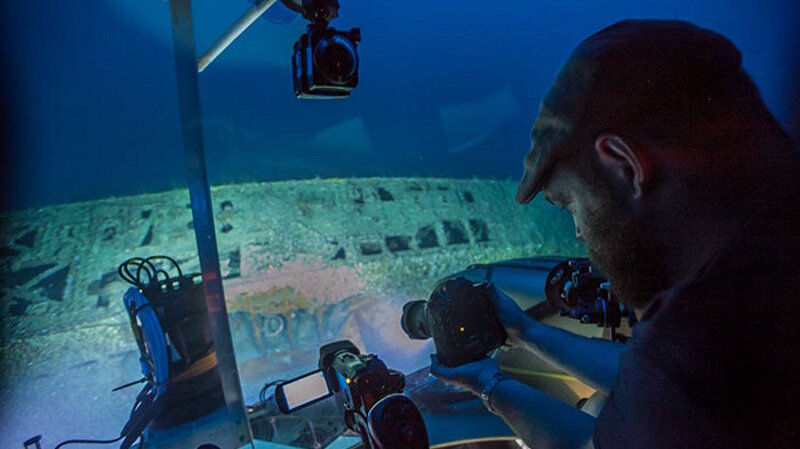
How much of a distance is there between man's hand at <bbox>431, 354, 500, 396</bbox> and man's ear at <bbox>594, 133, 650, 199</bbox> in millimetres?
792

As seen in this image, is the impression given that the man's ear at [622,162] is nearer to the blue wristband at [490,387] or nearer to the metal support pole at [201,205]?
the blue wristband at [490,387]

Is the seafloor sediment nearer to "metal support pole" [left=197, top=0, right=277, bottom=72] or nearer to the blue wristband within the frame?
"metal support pole" [left=197, top=0, right=277, bottom=72]

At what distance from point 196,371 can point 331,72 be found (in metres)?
2.00

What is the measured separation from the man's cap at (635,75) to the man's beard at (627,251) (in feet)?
0.47

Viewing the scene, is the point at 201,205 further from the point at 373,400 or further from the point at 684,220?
the point at 684,220

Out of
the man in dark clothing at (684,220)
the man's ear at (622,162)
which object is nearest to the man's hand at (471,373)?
the man in dark clothing at (684,220)

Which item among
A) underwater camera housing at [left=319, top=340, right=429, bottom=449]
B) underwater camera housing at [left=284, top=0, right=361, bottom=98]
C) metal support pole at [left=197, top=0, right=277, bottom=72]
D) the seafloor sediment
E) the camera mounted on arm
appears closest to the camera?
underwater camera housing at [left=319, top=340, right=429, bottom=449]

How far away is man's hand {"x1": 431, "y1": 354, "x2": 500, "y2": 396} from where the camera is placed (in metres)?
1.27

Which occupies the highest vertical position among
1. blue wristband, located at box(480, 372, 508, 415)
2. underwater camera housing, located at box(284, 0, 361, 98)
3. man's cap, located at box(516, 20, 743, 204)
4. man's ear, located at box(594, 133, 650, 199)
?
underwater camera housing, located at box(284, 0, 361, 98)

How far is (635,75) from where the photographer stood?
0.70 m

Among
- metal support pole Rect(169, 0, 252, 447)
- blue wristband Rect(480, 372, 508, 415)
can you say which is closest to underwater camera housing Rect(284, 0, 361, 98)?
metal support pole Rect(169, 0, 252, 447)

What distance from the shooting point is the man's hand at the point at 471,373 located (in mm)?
1273

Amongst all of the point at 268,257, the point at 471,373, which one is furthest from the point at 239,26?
the point at 268,257

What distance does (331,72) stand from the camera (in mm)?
2039
